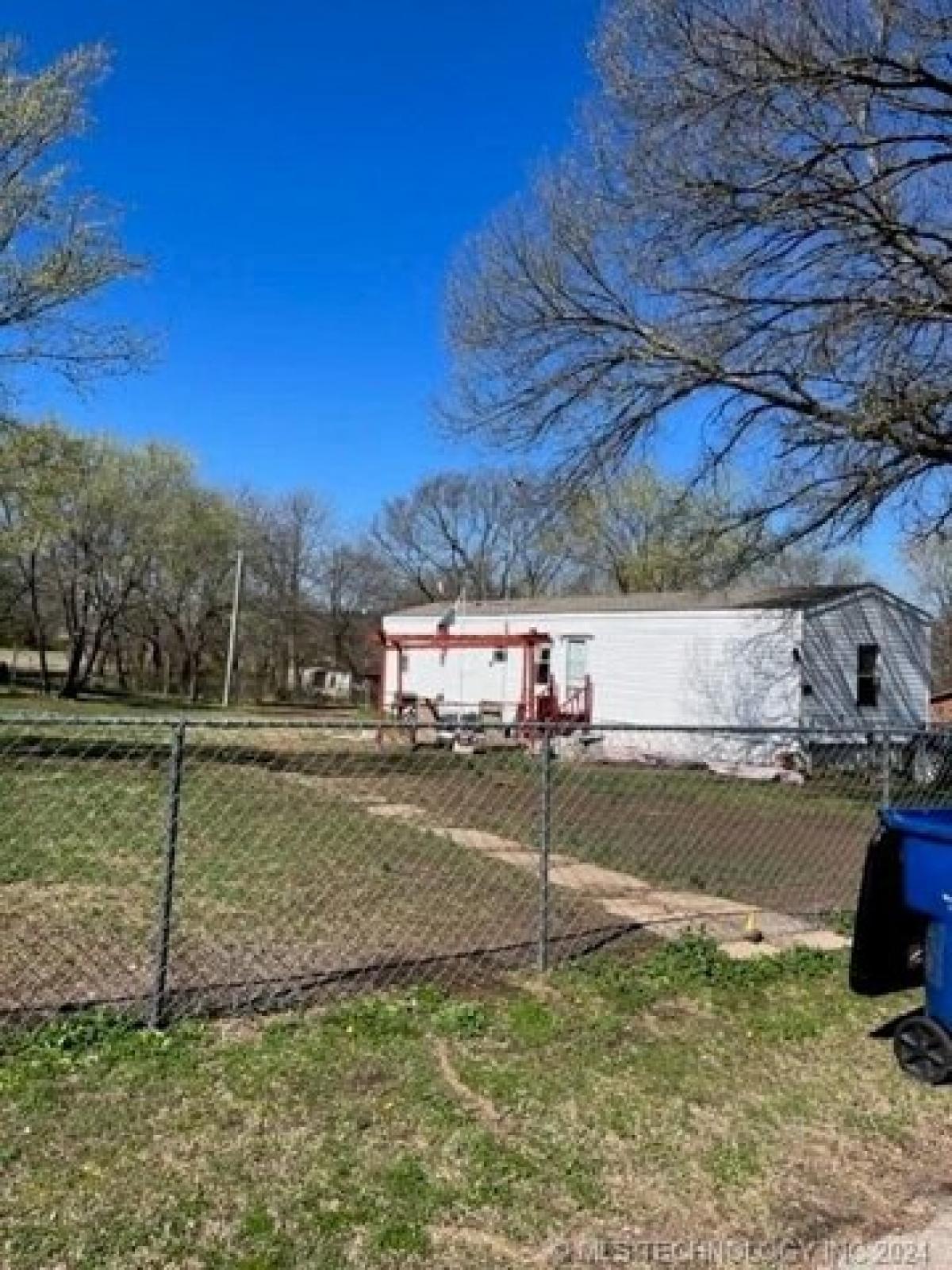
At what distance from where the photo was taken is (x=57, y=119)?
557 inches

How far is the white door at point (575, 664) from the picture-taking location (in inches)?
907

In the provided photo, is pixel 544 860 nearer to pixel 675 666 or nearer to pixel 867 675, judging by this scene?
pixel 675 666

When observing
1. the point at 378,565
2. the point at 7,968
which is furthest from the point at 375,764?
the point at 378,565

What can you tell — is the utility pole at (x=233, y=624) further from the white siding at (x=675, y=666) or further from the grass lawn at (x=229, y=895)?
the grass lawn at (x=229, y=895)

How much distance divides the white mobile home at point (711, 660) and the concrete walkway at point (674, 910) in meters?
11.1

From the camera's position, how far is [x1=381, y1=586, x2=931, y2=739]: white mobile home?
66.0ft

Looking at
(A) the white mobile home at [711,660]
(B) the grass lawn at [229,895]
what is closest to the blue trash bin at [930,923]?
(B) the grass lawn at [229,895]

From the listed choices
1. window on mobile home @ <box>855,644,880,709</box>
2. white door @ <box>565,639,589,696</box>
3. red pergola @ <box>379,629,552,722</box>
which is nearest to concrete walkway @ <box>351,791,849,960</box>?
red pergola @ <box>379,629,552,722</box>

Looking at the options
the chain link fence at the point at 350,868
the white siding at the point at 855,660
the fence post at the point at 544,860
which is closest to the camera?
the chain link fence at the point at 350,868

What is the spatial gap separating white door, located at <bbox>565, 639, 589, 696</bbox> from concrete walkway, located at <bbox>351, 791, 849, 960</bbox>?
46.2 ft

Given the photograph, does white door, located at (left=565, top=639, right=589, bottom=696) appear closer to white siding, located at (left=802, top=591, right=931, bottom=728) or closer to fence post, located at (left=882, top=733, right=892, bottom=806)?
white siding, located at (left=802, top=591, right=931, bottom=728)

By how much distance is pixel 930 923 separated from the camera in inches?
163

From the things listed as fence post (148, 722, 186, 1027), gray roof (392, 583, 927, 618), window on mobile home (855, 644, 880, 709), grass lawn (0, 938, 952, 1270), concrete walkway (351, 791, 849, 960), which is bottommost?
grass lawn (0, 938, 952, 1270)

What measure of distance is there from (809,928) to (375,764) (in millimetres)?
10363
